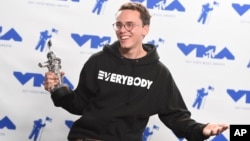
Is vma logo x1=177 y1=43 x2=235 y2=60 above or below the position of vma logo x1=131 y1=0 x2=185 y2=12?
below

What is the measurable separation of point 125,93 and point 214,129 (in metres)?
0.36

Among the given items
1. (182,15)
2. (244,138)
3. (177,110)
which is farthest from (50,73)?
(182,15)

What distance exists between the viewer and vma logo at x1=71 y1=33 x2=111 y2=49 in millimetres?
2279

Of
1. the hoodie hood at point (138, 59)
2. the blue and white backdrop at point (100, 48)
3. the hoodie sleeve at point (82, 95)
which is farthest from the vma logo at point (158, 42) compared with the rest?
the hoodie sleeve at point (82, 95)

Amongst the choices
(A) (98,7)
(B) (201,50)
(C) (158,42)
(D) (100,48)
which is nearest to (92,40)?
(D) (100,48)

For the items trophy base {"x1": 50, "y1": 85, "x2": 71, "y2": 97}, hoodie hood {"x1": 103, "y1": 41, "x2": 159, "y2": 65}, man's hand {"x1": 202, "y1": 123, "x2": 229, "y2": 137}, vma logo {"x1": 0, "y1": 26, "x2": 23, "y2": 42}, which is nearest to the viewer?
man's hand {"x1": 202, "y1": 123, "x2": 229, "y2": 137}

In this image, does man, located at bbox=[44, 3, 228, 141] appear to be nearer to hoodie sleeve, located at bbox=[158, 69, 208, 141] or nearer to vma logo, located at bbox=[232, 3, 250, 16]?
hoodie sleeve, located at bbox=[158, 69, 208, 141]

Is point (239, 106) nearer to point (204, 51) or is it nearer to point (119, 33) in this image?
point (204, 51)

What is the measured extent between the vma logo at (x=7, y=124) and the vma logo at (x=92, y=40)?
0.56 meters

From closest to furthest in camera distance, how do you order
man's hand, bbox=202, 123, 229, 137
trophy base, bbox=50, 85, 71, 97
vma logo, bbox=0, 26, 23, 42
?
man's hand, bbox=202, 123, 229, 137 → trophy base, bbox=50, 85, 71, 97 → vma logo, bbox=0, 26, 23, 42

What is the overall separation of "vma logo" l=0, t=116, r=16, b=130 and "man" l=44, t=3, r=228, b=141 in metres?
0.76

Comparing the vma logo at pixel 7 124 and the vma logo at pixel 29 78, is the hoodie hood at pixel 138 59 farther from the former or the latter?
the vma logo at pixel 7 124

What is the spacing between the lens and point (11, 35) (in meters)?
2.26

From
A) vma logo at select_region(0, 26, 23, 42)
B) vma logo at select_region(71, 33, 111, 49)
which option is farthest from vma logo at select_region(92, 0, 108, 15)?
vma logo at select_region(0, 26, 23, 42)
